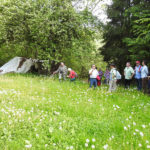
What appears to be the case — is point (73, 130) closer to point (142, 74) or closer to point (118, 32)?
point (142, 74)

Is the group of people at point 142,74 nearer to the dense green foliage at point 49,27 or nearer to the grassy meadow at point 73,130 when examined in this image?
the grassy meadow at point 73,130

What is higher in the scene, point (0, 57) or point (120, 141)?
point (0, 57)

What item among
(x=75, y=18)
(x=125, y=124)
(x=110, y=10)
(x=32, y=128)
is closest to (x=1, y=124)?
(x=32, y=128)

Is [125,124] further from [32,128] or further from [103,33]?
[103,33]

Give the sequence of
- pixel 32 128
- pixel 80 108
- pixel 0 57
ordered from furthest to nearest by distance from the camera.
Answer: pixel 0 57, pixel 80 108, pixel 32 128

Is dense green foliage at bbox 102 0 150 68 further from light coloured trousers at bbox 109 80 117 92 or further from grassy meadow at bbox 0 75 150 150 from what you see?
grassy meadow at bbox 0 75 150 150

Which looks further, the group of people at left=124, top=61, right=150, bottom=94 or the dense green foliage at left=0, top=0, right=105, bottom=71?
the dense green foliage at left=0, top=0, right=105, bottom=71

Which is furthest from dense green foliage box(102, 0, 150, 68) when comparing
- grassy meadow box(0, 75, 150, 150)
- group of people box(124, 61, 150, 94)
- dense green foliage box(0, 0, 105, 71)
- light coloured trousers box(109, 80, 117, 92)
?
grassy meadow box(0, 75, 150, 150)

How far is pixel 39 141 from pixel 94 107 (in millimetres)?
2884

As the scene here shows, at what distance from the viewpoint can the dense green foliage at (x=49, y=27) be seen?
14656 millimetres

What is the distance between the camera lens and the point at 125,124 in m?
4.45

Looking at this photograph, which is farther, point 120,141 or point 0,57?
point 0,57

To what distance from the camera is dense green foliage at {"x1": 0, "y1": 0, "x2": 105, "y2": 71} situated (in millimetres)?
14656

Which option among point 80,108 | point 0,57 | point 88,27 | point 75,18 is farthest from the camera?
point 0,57
